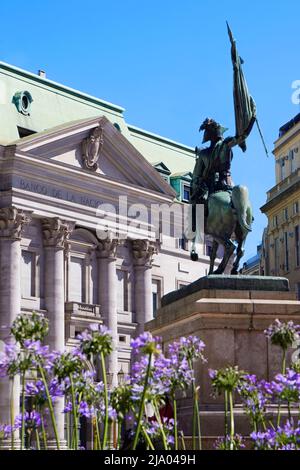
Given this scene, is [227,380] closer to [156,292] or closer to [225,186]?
[225,186]

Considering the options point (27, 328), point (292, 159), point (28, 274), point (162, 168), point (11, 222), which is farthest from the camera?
point (292, 159)

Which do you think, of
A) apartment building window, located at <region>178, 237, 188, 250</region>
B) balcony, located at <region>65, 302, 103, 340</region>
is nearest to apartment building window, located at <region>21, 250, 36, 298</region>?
balcony, located at <region>65, 302, 103, 340</region>

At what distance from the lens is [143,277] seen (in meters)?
74.9

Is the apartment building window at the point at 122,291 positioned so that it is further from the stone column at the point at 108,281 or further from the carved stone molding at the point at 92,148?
the carved stone molding at the point at 92,148

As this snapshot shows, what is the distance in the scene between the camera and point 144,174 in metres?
74.9

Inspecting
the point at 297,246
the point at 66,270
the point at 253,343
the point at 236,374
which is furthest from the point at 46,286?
the point at 236,374

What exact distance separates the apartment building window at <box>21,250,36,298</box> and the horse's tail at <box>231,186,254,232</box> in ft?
151

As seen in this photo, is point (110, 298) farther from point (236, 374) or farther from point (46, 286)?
point (236, 374)

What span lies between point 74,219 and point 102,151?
5139 mm

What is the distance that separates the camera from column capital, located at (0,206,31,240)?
6569 centimetres

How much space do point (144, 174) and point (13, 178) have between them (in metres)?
11.3

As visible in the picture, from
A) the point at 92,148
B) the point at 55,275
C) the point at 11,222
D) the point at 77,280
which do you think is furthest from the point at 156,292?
the point at 11,222
